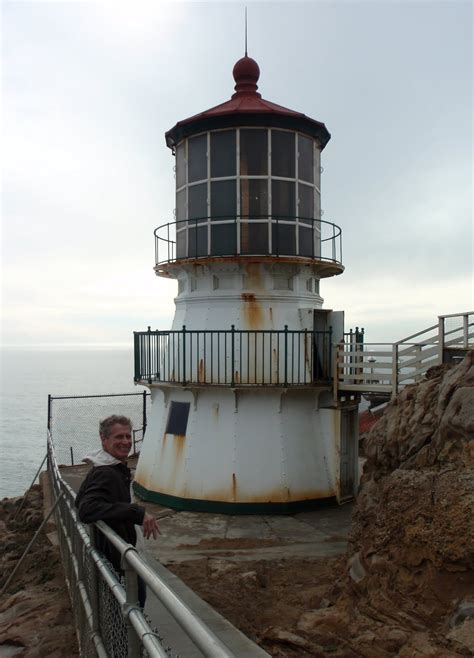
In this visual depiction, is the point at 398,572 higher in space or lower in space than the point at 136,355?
lower

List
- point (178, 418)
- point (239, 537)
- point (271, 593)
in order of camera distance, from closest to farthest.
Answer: point (271, 593) → point (239, 537) → point (178, 418)

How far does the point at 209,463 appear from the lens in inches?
517

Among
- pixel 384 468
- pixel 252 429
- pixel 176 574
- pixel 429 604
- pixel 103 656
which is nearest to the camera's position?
pixel 103 656

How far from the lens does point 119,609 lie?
3846 millimetres

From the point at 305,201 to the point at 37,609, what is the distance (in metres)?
10.5

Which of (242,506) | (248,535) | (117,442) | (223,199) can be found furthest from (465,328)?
(117,442)

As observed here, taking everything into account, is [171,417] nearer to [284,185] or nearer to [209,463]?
[209,463]

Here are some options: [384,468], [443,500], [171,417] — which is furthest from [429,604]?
[171,417]

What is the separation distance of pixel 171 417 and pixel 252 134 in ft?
23.1

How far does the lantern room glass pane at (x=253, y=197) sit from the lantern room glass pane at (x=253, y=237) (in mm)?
237

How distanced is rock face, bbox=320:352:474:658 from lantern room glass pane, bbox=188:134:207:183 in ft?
27.3

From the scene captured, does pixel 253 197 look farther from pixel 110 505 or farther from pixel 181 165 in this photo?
pixel 110 505

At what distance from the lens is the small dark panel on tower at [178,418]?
13734 mm

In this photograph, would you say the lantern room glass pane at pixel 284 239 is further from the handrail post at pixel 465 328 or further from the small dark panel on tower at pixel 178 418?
the handrail post at pixel 465 328
